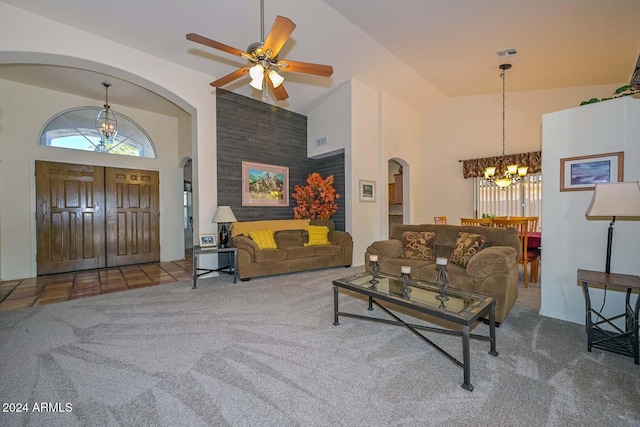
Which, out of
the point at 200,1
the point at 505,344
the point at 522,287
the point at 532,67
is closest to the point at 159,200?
the point at 200,1

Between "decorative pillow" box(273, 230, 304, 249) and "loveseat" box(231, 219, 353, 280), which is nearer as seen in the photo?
"loveseat" box(231, 219, 353, 280)

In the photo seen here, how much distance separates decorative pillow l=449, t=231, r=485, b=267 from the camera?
122 inches

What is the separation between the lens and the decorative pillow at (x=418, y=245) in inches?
143

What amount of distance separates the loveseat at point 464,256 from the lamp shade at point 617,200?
78 cm

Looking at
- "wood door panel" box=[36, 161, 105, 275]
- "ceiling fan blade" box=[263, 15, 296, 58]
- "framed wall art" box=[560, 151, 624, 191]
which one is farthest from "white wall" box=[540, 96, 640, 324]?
"wood door panel" box=[36, 161, 105, 275]

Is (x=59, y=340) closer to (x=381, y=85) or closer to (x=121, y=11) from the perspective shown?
(x=121, y=11)

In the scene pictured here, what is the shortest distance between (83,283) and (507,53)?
7.77m

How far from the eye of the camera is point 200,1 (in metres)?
3.35

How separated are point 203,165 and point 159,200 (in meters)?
2.14

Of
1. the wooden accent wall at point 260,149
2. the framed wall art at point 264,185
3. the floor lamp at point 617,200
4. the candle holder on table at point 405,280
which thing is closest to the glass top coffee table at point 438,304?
the candle holder on table at point 405,280

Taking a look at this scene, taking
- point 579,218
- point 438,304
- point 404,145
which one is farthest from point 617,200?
point 404,145

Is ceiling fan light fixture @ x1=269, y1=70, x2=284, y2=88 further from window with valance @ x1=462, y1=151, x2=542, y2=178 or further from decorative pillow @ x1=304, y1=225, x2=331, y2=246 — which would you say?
window with valance @ x1=462, y1=151, x2=542, y2=178

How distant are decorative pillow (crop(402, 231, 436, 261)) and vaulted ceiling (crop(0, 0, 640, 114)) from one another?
2.95 meters

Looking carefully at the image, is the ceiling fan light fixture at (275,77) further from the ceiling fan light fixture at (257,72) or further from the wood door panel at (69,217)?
the wood door panel at (69,217)
